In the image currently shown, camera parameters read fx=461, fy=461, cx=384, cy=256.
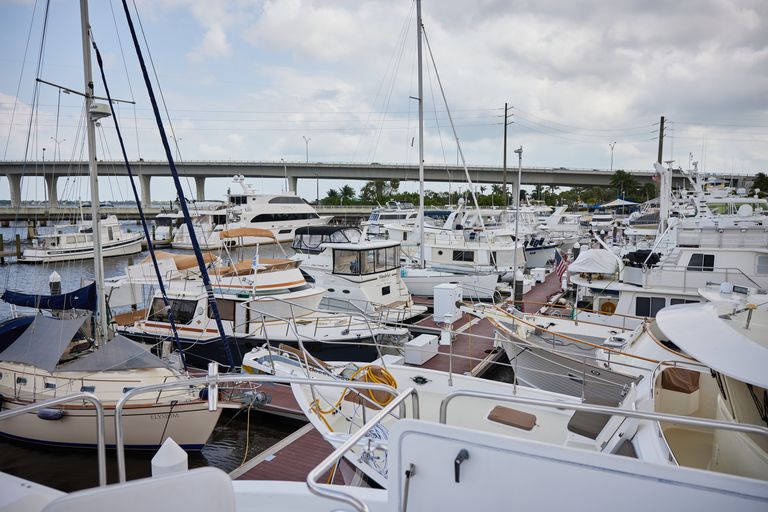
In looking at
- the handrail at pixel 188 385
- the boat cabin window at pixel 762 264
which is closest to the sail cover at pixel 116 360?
the handrail at pixel 188 385

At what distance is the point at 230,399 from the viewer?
9336 mm

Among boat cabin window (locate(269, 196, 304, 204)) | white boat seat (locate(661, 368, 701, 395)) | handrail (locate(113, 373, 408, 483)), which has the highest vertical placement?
boat cabin window (locate(269, 196, 304, 204))

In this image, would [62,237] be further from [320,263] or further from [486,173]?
[486,173]

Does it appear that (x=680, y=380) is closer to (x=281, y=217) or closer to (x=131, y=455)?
(x=131, y=455)

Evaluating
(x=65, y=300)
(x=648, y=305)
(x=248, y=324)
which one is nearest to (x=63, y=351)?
(x=65, y=300)

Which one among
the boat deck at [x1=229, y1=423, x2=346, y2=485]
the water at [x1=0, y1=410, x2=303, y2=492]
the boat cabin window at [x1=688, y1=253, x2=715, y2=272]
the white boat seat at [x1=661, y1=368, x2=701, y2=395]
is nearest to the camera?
the white boat seat at [x1=661, y1=368, x2=701, y2=395]

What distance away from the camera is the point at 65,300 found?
32.8 ft

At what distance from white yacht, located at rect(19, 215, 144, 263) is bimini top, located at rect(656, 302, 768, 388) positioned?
35450 mm

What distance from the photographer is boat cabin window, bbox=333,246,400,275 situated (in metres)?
15.3

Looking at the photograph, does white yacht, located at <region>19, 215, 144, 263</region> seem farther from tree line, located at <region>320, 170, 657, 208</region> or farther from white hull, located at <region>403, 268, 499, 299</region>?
tree line, located at <region>320, 170, 657, 208</region>

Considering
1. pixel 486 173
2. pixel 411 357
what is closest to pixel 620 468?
pixel 411 357

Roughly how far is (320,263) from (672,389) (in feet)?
41.1

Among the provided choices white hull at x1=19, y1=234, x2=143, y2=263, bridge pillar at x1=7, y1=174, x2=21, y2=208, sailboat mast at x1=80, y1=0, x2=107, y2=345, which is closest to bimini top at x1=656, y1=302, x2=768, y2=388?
sailboat mast at x1=80, y1=0, x2=107, y2=345

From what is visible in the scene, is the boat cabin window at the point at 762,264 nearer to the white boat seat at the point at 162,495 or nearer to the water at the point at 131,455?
the water at the point at 131,455
